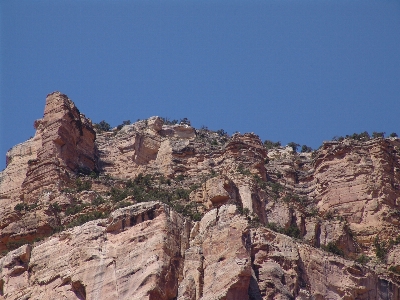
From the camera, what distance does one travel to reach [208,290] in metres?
61.8

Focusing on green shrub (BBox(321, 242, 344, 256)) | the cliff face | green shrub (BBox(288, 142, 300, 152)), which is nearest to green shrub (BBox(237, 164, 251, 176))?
the cliff face

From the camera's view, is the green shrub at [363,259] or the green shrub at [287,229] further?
the green shrub at [287,229]

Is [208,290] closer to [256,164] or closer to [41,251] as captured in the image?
[41,251]

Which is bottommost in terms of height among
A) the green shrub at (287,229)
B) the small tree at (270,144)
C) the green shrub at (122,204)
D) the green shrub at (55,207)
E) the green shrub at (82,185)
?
the green shrub at (287,229)

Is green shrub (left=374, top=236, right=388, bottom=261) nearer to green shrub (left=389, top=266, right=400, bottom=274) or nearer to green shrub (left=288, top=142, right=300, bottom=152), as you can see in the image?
green shrub (left=389, top=266, right=400, bottom=274)

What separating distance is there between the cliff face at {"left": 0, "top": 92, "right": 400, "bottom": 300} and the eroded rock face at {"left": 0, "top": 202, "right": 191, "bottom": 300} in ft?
0.28

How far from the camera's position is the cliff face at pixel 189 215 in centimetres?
6462

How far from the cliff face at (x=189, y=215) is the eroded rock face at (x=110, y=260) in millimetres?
84

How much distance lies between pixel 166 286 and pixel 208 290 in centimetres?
281

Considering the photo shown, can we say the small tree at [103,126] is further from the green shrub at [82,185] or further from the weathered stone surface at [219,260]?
the weathered stone surface at [219,260]

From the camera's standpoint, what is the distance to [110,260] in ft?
217

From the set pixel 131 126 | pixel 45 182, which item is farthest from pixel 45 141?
pixel 131 126

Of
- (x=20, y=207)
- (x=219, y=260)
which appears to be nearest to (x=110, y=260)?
(x=219, y=260)

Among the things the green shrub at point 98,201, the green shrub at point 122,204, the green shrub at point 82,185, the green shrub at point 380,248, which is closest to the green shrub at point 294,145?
the green shrub at point 82,185
